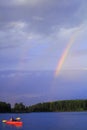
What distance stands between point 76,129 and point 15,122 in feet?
121

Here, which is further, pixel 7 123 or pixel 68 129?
pixel 7 123

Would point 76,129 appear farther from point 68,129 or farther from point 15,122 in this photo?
point 15,122

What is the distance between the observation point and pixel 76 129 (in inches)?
3885

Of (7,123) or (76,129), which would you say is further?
(7,123)

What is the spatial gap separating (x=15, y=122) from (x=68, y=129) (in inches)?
1428

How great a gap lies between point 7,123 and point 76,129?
44521 mm

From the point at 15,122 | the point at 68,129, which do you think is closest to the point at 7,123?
the point at 15,122

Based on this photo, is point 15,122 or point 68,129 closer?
point 68,129

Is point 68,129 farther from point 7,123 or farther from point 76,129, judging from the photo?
point 7,123

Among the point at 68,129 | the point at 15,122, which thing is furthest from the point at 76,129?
the point at 15,122

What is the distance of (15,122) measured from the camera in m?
129

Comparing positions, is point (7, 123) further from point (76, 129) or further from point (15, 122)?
point (76, 129)

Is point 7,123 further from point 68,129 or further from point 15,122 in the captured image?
point 68,129

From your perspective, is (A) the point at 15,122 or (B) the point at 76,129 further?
(A) the point at 15,122
